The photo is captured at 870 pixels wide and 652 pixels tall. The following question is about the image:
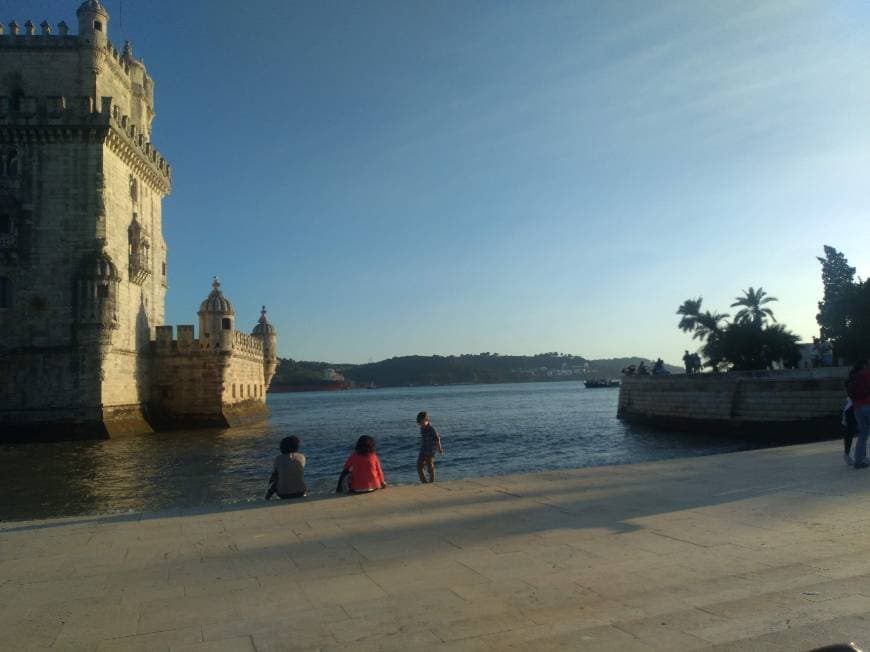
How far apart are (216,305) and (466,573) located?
33662 mm

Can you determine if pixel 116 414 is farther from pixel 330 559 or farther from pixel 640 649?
pixel 640 649

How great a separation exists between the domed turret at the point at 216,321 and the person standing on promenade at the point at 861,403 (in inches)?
1204

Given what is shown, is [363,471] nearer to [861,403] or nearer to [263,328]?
[861,403]

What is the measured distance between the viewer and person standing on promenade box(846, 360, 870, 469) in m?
9.85

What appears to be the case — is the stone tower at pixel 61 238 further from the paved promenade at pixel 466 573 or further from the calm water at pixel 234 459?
the paved promenade at pixel 466 573

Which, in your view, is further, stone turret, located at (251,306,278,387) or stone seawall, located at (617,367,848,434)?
stone turret, located at (251,306,278,387)

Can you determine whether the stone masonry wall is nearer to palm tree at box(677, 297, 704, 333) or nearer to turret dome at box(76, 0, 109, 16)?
turret dome at box(76, 0, 109, 16)

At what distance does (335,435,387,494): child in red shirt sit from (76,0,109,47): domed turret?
28933mm

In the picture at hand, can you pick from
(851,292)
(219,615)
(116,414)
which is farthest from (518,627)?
(851,292)

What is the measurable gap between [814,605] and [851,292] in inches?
1636

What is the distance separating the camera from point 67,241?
28328 mm

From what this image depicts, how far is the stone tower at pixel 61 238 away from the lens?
2750 cm

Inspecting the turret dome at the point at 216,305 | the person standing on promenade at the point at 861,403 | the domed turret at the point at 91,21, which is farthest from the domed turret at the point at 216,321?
the person standing on promenade at the point at 861,403

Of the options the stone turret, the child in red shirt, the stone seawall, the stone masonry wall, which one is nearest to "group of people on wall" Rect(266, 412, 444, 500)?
the child in red shirt
